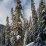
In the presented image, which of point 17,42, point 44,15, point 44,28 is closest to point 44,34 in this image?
point 44,28

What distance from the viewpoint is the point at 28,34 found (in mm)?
74500

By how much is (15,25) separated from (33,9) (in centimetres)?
4148

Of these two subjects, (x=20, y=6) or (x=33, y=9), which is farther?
(x=33, y=9)

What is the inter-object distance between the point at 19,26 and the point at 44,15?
705 inches

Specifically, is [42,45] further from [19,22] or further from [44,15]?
[19,22]

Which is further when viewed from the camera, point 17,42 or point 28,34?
point 28,34

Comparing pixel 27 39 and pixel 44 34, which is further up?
pixel 44 34

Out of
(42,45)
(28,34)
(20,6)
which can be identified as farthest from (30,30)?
(42,45)

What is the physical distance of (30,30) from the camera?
77.4m

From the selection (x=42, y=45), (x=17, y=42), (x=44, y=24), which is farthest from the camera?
(x=17, y=42)

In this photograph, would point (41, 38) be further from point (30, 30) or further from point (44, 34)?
point (30, 30)

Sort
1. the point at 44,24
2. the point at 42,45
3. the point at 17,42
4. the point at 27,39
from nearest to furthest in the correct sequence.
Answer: the point at 44,24 → the point at 42,45 → the point at 17,42 → the point at 27,39

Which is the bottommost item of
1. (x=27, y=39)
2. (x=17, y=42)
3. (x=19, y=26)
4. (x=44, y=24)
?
(x=27, y=39)

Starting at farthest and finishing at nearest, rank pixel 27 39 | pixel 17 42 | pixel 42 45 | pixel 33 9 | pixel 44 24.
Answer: pixel 33 9 < pixel 27 39 < pixel 17 42 < pixel 42 45 < pixel 44 24
